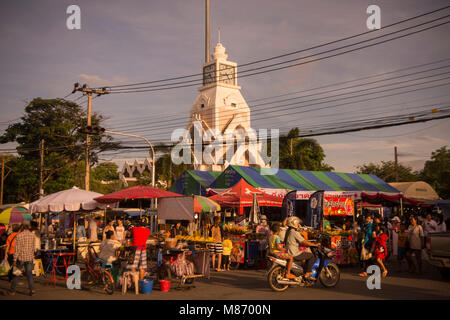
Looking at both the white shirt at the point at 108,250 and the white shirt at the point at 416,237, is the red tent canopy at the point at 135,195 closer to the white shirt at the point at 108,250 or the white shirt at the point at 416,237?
the white shirt at the point at 108,250

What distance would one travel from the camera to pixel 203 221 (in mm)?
24484

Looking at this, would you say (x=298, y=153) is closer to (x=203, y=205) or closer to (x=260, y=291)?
(x=203, y=205)

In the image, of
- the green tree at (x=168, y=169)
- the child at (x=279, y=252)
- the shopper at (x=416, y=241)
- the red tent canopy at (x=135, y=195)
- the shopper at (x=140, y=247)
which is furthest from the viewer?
the green tree at (x=168, y=169)

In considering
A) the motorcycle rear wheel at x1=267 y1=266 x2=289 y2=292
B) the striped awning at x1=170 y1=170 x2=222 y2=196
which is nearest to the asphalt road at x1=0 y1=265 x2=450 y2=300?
the motorcycle rear wheel at x1=267 y1=266 x2=289 y2=292

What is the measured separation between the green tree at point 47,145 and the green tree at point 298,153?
19017 mm

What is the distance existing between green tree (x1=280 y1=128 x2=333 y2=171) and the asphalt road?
88.7 ft

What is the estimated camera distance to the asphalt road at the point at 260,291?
966cm

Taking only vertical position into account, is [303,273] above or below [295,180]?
below

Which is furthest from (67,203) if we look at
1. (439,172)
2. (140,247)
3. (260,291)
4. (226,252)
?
(439,172)

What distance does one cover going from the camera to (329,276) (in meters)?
10.7

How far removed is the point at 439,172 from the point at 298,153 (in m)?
25.6

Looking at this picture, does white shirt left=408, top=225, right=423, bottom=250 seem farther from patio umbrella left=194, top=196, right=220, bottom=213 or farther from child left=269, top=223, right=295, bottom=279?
patio umbrella left=194, top=196, right=220, bottom=213

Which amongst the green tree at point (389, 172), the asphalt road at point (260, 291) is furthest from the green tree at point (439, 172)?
the asphalt road at point (260, 291)
